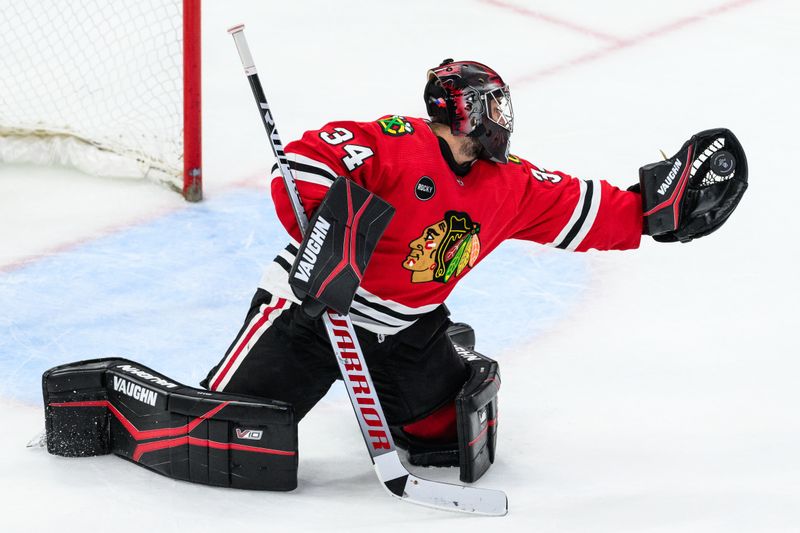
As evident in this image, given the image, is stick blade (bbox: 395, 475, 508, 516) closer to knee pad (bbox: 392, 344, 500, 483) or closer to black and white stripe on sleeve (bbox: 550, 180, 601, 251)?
knee pad (bbox: 392, 344, 500, 483)

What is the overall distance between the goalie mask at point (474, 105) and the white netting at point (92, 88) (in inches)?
76.9

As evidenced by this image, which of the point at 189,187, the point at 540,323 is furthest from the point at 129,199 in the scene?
the point at 540,323

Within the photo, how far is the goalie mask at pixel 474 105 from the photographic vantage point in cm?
276

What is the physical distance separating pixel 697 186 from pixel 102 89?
265cm

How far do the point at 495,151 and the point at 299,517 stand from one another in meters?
0.88

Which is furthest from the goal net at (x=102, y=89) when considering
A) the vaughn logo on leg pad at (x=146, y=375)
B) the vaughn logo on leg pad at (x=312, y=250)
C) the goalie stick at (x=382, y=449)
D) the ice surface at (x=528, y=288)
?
the vaughn logo on leg pad at (x=312, y=250)

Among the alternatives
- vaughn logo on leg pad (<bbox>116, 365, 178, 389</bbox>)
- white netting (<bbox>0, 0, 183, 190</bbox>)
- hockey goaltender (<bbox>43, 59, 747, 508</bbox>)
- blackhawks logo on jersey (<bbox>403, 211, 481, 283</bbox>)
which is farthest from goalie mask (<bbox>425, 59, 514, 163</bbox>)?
white netting (<bbox>0, 0, 183, 190</bbox>)

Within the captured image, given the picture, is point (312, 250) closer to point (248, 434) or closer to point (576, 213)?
point (248, 434)

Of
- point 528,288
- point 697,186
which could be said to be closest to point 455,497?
point 697,186

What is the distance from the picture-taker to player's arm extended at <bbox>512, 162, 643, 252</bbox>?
301cm

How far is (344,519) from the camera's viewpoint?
8.78ft

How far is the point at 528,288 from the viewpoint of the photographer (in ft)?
13.1

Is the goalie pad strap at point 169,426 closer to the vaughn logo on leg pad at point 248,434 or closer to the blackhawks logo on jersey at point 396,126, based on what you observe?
the vaughn logo on leg pad at point 248,434

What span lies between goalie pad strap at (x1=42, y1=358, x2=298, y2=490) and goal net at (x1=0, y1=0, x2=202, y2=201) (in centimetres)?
163
